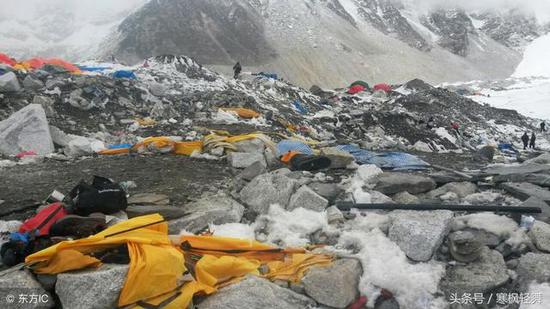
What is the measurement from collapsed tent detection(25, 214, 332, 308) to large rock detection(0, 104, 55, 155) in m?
4.13

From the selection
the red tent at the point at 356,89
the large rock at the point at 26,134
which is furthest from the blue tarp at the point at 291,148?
the red tent at the point at 356,89

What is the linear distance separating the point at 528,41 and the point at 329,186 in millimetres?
97761

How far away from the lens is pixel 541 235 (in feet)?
11.7

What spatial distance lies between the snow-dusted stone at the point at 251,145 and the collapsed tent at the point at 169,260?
289cm

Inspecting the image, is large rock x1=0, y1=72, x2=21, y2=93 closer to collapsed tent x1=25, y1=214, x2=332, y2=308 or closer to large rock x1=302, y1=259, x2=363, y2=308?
collapsed tent x1=25, y1=214, x2=332, y2=308

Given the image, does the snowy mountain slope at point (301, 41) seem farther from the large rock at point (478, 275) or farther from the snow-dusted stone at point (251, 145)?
the large rock at point (478, 275)

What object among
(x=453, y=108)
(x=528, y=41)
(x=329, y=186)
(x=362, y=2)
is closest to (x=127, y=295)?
(x=329, y=186)

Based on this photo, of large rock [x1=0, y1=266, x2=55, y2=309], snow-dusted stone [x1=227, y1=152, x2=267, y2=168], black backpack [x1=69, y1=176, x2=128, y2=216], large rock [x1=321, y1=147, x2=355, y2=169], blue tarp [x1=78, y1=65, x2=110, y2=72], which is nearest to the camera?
large rock [x1=0, y1=266, x2=55, y2=309]

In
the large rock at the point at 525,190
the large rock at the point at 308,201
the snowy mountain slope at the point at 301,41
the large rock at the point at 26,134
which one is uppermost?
the large rock at the point at 525,190

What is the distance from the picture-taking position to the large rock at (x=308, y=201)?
4320mm

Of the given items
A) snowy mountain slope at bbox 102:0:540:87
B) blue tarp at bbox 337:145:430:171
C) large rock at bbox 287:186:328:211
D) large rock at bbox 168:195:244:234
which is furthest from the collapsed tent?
snowy mountain slope at bbox 102:0:540:87

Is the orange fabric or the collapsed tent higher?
the collapsed tent

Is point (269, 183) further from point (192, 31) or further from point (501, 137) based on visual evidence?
point (192, 31)

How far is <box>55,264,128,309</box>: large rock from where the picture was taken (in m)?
2.64
